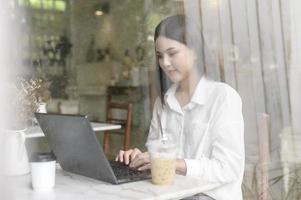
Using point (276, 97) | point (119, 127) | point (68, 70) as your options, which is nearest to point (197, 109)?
point (276, 97)

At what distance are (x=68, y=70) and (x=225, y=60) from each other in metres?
3.18

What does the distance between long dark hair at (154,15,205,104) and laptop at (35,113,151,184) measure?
50 cm

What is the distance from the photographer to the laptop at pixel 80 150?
0.91 meters

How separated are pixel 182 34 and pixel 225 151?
1.49 ft

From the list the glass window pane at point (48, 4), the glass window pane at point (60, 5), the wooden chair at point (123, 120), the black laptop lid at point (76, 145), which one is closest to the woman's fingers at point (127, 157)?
the black laptop lid at point (76, 145)

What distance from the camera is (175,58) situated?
1.39m

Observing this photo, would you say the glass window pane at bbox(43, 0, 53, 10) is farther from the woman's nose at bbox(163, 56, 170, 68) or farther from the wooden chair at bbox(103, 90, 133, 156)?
the woman's nose at bbox(163, 56, 170, 68)

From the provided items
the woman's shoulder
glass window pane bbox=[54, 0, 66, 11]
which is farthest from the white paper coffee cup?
glass window pane bbox=[54, 0, 66, 11]

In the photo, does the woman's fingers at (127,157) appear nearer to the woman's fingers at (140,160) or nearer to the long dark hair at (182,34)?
the woman's fingers at (140,160)

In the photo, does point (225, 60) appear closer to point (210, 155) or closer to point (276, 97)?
point (276, 97)

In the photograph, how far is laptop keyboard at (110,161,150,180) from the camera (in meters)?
1.00

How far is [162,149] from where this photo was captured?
0.98 m

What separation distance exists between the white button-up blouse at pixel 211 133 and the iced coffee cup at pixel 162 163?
14 cm

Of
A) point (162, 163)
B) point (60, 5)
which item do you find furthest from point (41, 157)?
point (60, 5)
